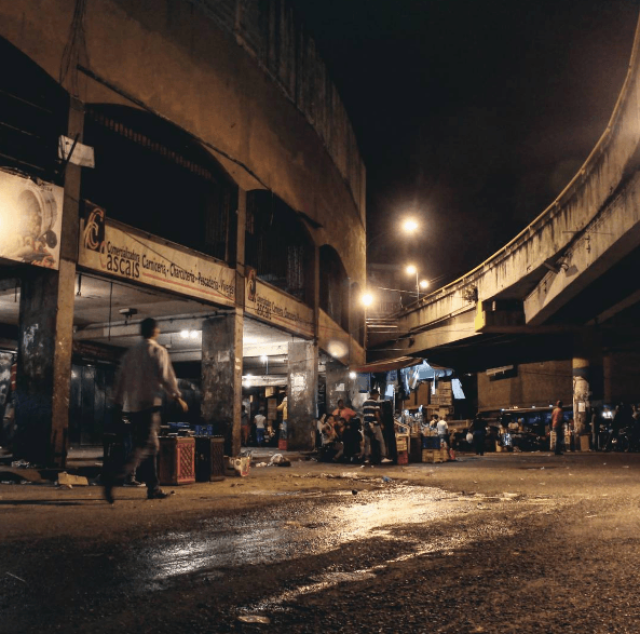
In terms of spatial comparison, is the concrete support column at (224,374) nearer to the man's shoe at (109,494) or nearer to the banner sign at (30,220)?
the banner sign at (30,220)

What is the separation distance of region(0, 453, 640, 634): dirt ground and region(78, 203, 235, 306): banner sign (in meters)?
6.65

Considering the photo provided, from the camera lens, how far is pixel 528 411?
38.9 m

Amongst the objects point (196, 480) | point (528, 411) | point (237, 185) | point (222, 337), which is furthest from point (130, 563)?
point (528, 411)

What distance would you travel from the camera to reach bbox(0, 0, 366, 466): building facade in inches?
466

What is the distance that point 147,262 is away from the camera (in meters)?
14.5

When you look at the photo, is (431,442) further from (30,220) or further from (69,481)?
(30,220)

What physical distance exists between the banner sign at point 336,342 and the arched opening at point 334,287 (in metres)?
1.16

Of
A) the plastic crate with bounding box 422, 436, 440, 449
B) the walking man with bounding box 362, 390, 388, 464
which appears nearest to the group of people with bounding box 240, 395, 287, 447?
the plastic crate with bounding box 422, 436, 440, 449

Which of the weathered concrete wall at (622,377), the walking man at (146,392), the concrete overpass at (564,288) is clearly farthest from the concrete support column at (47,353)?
the weathered concrete wall at (622,377)

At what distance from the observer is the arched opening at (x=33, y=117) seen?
12086 millimetres

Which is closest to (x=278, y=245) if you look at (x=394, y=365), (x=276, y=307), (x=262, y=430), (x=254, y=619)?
(x=276, y=307)

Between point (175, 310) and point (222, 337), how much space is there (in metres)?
1.70

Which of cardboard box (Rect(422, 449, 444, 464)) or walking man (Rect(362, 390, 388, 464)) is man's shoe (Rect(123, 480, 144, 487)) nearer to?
walking man (Rect(362, 390, 388, 464))

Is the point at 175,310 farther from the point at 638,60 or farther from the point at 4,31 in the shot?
the point at 638,60
